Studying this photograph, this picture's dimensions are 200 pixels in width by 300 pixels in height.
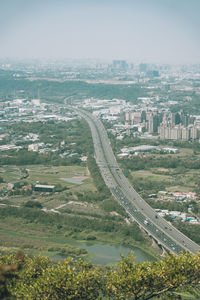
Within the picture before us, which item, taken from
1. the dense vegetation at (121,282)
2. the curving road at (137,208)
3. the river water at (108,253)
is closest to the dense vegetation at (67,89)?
the curving road at (137,208)

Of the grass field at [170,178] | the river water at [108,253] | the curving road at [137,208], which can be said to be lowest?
the river water at [108,253]

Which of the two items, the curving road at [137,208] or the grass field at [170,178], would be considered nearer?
the curving road at [137,208]

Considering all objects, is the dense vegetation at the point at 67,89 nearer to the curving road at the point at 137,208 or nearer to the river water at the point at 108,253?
the curving road at the point at 137,208

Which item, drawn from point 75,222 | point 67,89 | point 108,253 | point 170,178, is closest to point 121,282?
point 108,253

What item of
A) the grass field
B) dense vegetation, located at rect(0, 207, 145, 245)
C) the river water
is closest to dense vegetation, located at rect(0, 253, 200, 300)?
the river water

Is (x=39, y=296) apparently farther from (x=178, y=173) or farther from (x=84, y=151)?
(x=84, y=151)

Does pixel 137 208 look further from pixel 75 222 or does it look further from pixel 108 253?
pixel 108 253

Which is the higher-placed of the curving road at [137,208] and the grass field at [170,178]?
the curving road at [137,208]

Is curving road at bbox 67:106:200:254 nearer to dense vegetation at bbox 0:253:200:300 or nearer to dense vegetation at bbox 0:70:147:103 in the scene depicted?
dense vegetation at bbox 0:253:200:300
